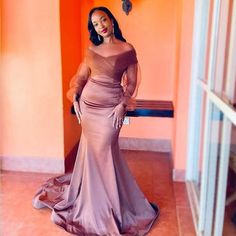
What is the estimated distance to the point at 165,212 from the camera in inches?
97.7

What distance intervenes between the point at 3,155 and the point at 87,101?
1.32 metres

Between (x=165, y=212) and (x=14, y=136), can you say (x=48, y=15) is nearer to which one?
(x=14, y=136)

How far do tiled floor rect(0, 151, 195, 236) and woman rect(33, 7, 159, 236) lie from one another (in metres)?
0.10

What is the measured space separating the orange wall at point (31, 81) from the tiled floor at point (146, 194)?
1.00 feet

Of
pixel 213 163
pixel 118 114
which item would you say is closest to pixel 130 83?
pixel 118 114

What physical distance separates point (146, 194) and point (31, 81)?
4.46ft

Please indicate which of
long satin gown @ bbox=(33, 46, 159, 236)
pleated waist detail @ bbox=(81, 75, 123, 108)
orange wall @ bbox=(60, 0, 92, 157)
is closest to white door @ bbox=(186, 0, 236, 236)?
long satin gown @ bbox=(33, 46, 159, 236)

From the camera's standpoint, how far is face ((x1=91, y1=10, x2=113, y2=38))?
83.6 inches

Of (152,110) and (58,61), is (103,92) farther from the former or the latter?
(152,110)

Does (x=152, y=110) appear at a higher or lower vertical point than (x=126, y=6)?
lower

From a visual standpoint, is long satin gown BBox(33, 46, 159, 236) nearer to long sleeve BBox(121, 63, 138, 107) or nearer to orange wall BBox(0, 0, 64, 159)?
long sleeve BBox(121, 63, 138, 107)

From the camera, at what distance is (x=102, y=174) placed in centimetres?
229

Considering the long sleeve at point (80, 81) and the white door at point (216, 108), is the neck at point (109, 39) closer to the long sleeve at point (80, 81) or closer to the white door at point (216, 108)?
the long sleeve at point (80, 81)

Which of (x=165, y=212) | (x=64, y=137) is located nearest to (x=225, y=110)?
Answer: (x=165, y=212)
